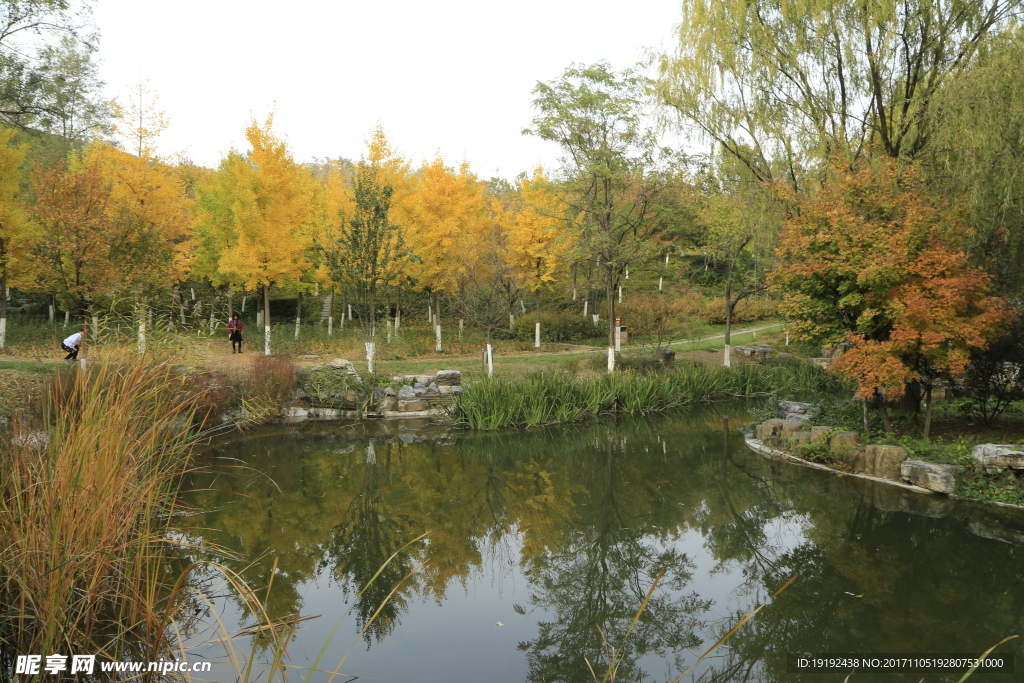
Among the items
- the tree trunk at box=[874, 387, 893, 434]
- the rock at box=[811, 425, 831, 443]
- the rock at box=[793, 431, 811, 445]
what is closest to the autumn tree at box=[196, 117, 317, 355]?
the rock at box=[793, 431, 811, 445]

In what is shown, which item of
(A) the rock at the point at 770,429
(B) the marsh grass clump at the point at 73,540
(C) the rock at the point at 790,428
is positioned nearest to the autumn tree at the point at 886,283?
(C) the rock at the point at 790,428

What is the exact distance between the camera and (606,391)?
48.9 feet

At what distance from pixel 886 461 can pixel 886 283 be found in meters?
2.62

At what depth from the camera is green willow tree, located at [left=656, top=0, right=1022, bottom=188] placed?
11.6 metres

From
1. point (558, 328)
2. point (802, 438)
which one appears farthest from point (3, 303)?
point (802, 438)

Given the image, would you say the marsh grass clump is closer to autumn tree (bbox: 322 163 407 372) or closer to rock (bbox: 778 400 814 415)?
rock (bbox: 778 400 814 415)

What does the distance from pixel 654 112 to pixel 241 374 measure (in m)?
A: 11.6

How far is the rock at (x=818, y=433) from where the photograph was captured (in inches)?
421

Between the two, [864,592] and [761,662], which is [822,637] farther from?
[864,592]

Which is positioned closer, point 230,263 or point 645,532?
point 645,532

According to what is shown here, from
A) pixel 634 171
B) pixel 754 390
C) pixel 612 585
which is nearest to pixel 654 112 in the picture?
pixel 634 171

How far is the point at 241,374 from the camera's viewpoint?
13.6 m

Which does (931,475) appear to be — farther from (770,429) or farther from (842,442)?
(770,429)

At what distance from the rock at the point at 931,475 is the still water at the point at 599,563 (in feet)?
0.83
